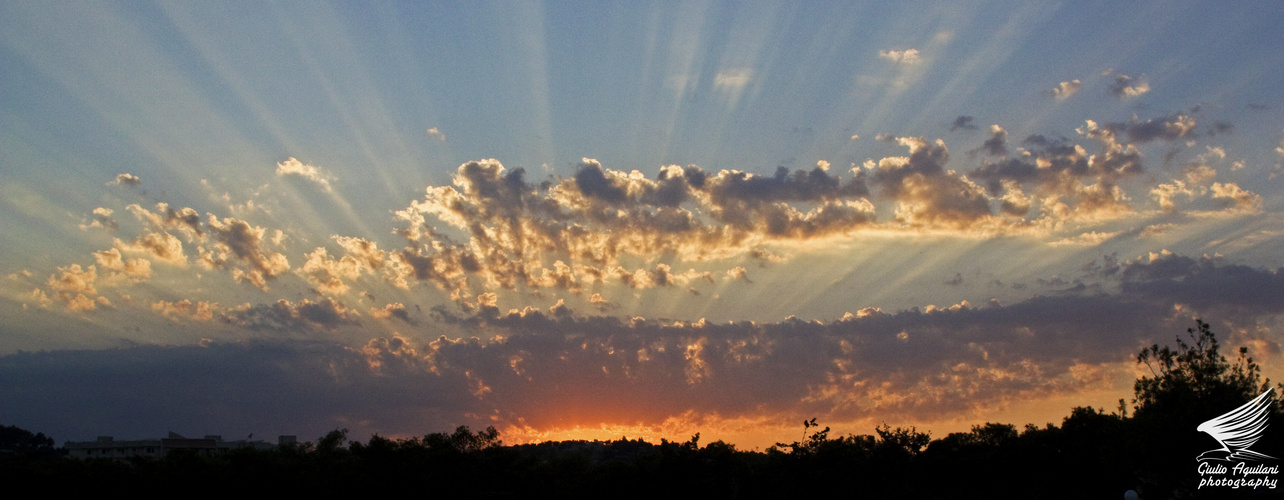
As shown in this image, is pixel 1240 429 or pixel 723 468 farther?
pixel 723 468

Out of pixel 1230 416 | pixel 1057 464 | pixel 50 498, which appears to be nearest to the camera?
pixel 1230 416

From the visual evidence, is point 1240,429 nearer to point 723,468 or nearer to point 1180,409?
point 1180,409

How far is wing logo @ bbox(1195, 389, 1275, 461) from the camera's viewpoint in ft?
168

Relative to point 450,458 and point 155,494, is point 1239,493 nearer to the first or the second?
point 450,458

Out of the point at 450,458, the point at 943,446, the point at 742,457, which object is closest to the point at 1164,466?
the point at 943,446

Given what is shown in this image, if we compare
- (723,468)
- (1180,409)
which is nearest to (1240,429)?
(1180,409)

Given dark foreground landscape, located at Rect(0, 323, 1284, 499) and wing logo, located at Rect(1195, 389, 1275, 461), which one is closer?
wing logo, located at Rect(1195, 389, 1275, 461)

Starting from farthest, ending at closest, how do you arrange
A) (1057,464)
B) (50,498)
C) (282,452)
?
(282,452) < (1057,464) < (50,498)

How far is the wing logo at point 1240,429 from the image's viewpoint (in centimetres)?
5116

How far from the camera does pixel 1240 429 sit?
173 feet

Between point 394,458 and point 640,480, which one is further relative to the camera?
point 394,458

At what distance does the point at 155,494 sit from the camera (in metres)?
65.2

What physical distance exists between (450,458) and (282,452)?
14396 millimetres

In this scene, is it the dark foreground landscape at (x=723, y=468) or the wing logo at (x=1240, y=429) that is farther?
the dark foreground landscape at (x=723, y=468)
